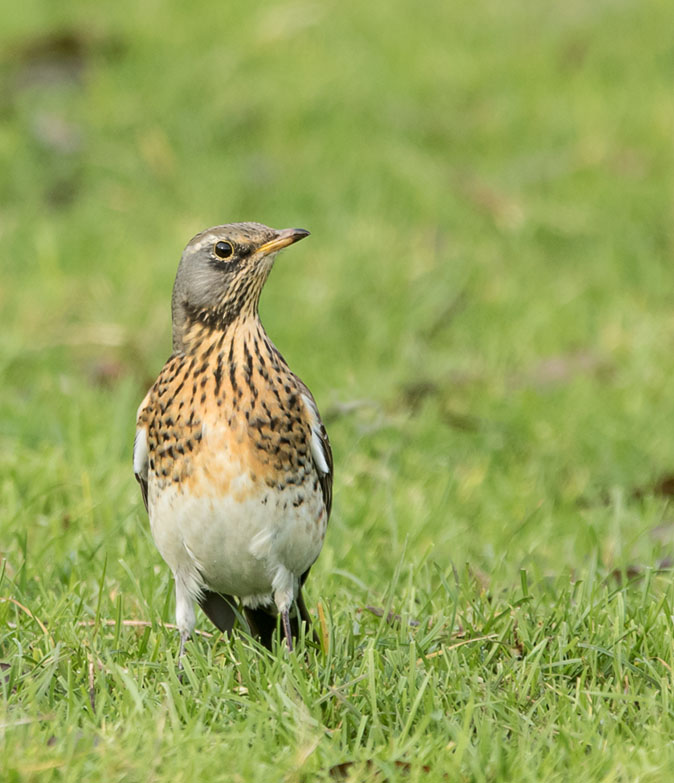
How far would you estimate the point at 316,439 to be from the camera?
522 centimetres

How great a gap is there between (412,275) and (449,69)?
372 centimetres

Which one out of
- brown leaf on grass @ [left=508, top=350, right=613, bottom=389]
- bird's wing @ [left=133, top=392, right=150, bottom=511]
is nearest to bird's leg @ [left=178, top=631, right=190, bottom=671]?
bird's wing @ [left=133, top=392, right=150, bottom=511]

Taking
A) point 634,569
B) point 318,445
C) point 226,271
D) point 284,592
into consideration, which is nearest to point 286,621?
point 284,592

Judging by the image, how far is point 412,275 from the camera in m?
10.4

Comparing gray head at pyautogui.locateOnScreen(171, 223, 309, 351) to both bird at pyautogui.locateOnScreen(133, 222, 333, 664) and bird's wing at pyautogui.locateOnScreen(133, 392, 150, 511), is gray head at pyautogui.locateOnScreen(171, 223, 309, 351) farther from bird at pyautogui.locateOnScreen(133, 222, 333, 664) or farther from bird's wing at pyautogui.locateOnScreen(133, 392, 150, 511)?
bird's wing at pyautogui.locateOnScreen(133, 392, 150, 511)

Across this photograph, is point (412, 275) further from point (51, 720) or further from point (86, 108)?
point (51, 720)

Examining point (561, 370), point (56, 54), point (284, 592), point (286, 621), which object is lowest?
point (561, 370)

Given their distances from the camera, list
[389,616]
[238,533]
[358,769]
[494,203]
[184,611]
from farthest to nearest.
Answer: [494,203] → [389,616] → [184,611] → [238,533] → [358,769]

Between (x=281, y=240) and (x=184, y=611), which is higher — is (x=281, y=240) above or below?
above

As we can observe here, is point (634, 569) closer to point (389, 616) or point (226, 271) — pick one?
point (389, 616)

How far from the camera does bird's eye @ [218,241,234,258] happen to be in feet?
17.1

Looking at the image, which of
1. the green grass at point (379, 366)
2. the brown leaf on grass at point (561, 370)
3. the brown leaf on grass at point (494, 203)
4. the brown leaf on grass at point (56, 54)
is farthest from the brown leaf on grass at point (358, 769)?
the brown leaf on grass at point (56, 54)

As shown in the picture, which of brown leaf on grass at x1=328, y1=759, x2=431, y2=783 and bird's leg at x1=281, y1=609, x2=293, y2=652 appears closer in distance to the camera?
brown leaf on grass at x1=328, y1=759, x2=431, y2=783

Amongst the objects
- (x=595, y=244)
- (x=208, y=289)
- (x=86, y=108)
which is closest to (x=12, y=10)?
(x=86, y=108)
